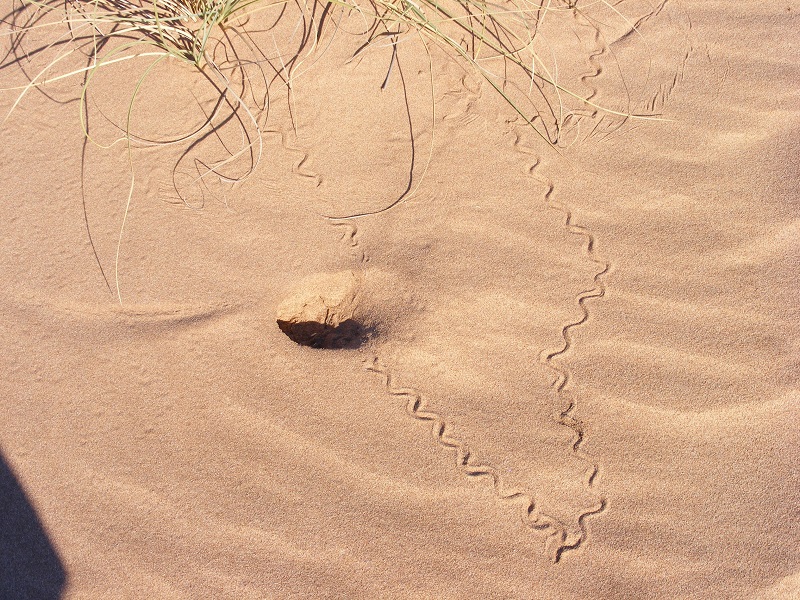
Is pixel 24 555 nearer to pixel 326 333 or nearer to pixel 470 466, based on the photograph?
pixel 326 333

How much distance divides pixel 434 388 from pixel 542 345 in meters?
0.39

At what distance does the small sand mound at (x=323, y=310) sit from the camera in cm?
219

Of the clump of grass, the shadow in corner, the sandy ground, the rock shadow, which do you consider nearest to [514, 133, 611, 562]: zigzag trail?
the sandy ground

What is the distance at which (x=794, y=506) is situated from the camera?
184 centimetres

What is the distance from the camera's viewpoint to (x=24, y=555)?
1.79 meters

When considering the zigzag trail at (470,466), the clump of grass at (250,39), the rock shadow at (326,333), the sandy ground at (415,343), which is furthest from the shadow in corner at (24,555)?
the clump of grass at (250,39)

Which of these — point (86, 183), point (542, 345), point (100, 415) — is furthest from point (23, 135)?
point (542, 345)

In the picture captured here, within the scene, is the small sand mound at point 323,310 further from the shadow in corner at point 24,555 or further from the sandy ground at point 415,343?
the shadow in corner at point 24,555

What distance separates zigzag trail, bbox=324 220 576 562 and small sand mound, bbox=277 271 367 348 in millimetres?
195

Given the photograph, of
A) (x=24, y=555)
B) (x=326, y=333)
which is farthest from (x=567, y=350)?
(x=24, y=555)

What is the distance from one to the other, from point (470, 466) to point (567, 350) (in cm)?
51

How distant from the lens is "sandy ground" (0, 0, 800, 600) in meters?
1.80

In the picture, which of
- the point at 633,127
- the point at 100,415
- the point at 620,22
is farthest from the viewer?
the point at 620,22

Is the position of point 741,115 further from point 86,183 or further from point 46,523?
point 46,523
